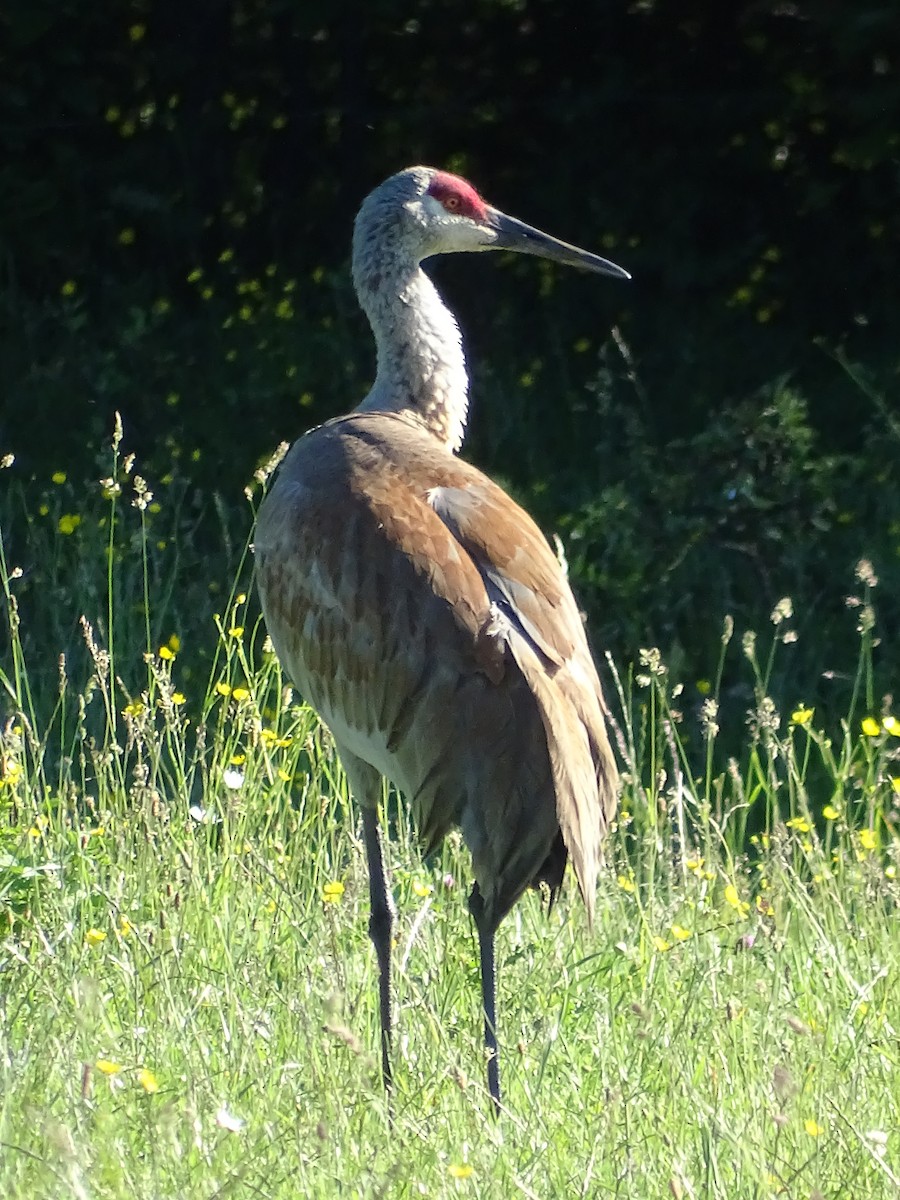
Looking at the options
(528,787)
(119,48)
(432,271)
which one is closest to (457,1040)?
(528,787)

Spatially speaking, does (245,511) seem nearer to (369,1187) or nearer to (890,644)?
(890,644)

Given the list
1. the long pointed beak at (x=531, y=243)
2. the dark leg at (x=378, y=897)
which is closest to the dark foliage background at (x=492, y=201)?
the long pointed beak at (x=531, y=243)

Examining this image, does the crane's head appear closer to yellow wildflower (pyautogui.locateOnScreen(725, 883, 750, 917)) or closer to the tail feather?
the tail feather

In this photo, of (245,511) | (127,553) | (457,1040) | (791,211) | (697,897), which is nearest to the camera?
(457,1040)

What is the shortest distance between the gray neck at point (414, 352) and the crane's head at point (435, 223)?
2.7 inches

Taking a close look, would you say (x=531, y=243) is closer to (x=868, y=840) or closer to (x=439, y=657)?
(x=439, y=657)

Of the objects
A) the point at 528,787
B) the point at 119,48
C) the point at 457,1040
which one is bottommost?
the point at 457,1040

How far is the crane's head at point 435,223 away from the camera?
482cm

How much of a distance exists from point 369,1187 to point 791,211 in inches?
264

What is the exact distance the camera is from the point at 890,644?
644 cm

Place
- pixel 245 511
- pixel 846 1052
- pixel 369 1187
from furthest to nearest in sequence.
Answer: pixel 245 511 < pixel 846 1052 < pixel 369 1187

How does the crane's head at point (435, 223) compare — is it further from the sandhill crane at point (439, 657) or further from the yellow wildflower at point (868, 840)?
the yellow wildflower at point (868, 840)

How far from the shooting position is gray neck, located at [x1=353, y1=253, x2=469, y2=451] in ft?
15.3

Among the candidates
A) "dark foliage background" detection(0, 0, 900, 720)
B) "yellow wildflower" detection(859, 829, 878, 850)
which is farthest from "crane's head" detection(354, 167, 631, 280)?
"dark foliage background" detection(0, 0, 900, 720)
